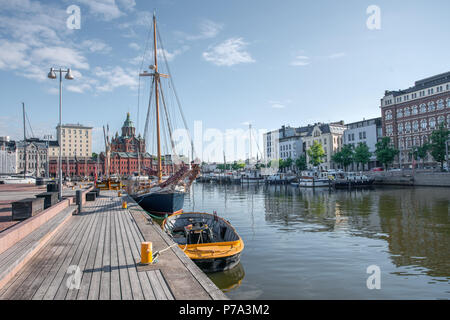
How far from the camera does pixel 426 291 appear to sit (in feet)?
38.4

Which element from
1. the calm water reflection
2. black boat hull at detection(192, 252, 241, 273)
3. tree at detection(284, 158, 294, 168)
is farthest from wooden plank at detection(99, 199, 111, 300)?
tree at detection(284, 158, 294, 168)

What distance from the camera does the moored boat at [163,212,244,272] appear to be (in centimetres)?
1327

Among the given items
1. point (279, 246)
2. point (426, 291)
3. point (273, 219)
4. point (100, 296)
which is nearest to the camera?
point (100, 296)

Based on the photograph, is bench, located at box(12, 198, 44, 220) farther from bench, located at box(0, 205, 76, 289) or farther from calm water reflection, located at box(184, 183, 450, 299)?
calm water reflection, located at box(184, 183, 450, 299)

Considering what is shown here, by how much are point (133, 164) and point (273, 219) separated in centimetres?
16134

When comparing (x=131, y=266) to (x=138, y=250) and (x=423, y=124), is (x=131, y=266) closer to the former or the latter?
(x=138, y=250)

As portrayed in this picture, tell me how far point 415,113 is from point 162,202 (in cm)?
8421

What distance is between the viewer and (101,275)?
8547mm

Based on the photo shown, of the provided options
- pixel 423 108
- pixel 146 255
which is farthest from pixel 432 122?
pixel 146 255

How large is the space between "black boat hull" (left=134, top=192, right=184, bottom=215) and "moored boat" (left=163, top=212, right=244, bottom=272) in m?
6.45

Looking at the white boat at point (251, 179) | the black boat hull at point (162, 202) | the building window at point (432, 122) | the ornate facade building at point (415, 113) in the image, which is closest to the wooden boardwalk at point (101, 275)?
the black boat hull at point (162, 202)

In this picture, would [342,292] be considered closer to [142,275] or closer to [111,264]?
[142,275]
